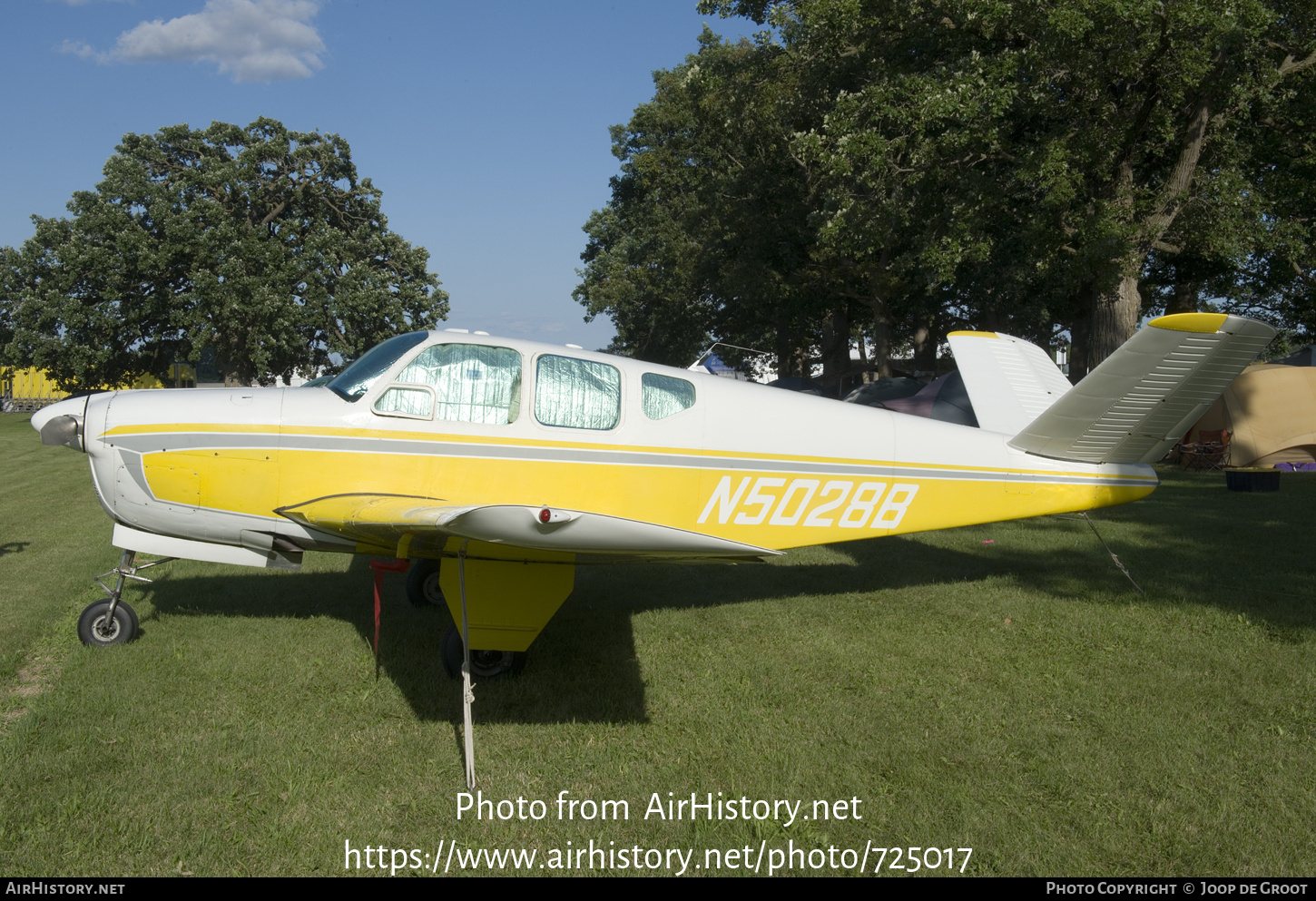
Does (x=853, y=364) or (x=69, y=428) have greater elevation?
(x=69, y=428)

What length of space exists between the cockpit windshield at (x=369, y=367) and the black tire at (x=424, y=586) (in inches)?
89.8

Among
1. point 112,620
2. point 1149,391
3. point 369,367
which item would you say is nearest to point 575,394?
point 369,367

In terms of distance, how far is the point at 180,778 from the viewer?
13.4 ft

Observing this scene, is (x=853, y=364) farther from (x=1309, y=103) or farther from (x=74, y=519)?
(x=74, y=519)

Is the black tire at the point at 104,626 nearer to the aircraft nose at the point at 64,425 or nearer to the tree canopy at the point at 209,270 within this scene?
the aircraft nose at the point at 64,425

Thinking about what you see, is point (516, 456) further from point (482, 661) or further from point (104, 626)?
point (104, 626)

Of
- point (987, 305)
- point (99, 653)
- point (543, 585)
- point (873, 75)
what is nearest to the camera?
point (543, 585)

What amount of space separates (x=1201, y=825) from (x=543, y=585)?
3.62m

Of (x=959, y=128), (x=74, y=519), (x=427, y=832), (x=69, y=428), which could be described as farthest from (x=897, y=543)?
(x=74, y=519)

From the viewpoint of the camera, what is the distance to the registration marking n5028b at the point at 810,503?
5711 millimetres

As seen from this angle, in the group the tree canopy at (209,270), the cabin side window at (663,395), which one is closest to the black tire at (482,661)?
the cabin side window at (663,395)

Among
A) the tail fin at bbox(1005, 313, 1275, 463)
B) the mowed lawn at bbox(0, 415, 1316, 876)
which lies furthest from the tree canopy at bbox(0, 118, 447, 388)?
the tail fin at bbox(1005, 313, 1275, 463)

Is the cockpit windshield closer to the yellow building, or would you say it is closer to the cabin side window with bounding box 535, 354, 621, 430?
the cabin side window with bounding box 535, 354, 621, 430

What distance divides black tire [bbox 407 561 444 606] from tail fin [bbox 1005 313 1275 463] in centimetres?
493
